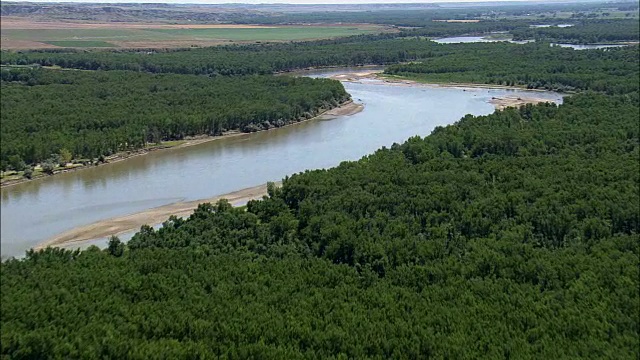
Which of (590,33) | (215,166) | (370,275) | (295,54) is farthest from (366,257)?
(590,33)

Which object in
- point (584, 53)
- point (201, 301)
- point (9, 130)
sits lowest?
point (584, 53)

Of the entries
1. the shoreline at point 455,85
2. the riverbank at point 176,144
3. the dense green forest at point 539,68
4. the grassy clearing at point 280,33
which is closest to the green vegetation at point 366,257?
the riverbank at point 176,144

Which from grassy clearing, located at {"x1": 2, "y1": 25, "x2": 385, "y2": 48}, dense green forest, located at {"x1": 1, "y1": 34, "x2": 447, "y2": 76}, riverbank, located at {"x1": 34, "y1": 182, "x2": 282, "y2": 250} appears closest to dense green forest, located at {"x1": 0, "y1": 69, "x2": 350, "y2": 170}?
dense green forest, located at {"x1": 1, "y1": 34, "x2": 447, "y2": 76}

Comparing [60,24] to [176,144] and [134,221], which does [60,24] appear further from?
[176,144]

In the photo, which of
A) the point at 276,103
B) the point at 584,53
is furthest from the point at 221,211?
the point at 584,53

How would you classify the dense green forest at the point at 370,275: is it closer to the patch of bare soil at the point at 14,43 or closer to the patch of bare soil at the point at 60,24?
the patch of bare soil at the point at 14,43

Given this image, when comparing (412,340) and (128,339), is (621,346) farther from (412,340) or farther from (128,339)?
(128,339)
